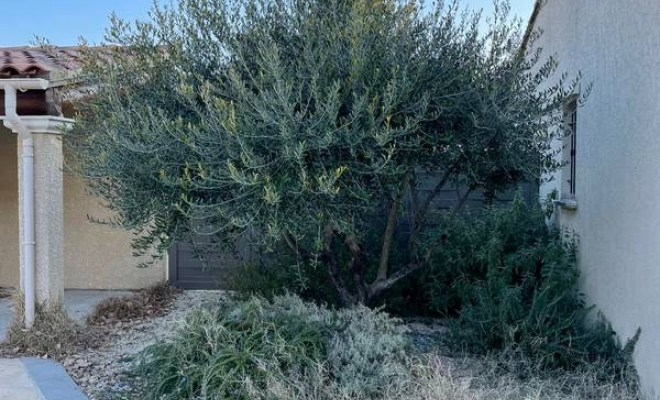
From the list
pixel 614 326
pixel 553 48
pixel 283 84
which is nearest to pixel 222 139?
pixel 283 84

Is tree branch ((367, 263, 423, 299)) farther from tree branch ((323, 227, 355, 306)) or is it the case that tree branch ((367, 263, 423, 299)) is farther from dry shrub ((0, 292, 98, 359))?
dry shrub ((0, 292, 98, 359))

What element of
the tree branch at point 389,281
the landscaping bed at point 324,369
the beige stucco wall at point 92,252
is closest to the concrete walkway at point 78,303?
the beige stucco wall at point 92,252

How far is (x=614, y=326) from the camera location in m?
4.62

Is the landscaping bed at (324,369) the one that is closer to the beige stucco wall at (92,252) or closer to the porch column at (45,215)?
the porch column at (45,215)

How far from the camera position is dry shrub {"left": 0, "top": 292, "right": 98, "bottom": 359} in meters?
5.50

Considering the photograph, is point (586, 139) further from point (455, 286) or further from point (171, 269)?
point (171, 269)

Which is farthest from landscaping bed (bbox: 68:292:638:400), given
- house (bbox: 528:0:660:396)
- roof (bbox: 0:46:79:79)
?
roof (bbox: 0:46:79:79)

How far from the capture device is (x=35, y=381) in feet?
15.3

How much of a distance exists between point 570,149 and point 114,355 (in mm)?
5207

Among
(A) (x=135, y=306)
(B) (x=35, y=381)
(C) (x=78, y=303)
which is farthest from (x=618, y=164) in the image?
(C) (x=78, y=303)

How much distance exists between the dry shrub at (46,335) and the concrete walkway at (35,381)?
250mm

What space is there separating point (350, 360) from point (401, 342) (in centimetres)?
47

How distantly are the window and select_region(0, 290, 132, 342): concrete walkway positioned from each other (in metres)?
5.82

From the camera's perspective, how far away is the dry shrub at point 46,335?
550 centimetres
